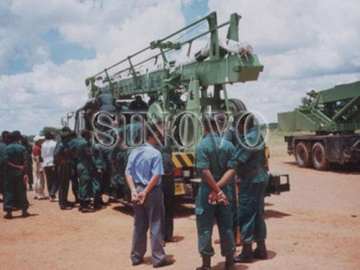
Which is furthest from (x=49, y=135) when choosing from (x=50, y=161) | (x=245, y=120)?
(x=245, y=120)

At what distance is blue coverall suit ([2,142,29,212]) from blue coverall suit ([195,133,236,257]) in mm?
5372

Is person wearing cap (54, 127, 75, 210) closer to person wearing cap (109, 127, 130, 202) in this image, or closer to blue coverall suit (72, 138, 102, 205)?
blue coverall suit (72, 138, 102, 205)

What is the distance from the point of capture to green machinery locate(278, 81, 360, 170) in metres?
15.1

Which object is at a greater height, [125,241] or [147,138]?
[147,138]

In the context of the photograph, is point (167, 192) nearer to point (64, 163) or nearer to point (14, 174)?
point (64, 163)

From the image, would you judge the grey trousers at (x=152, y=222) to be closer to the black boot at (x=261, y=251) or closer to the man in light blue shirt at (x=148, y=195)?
the man in light blue shirt at (x=148, y=195)

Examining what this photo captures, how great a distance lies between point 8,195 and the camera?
9.08 metres

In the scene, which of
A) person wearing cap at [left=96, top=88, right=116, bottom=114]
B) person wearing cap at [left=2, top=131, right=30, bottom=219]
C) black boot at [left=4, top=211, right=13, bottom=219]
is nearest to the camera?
person wearing cap at [left=2, top=131, right=30, bottom=219]

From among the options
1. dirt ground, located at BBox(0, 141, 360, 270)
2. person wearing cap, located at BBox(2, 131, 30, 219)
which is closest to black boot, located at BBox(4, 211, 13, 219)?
person wearing cap, located at BBox(2, 131, 30, 219)

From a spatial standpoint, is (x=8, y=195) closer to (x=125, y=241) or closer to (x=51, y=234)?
(x=51, y=234)

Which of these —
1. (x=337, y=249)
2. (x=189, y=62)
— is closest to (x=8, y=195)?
(x=189, y=62)

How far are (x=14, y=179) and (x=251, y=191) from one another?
18.8 feet

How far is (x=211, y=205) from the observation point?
4.84 meters

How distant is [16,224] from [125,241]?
9.73ft
